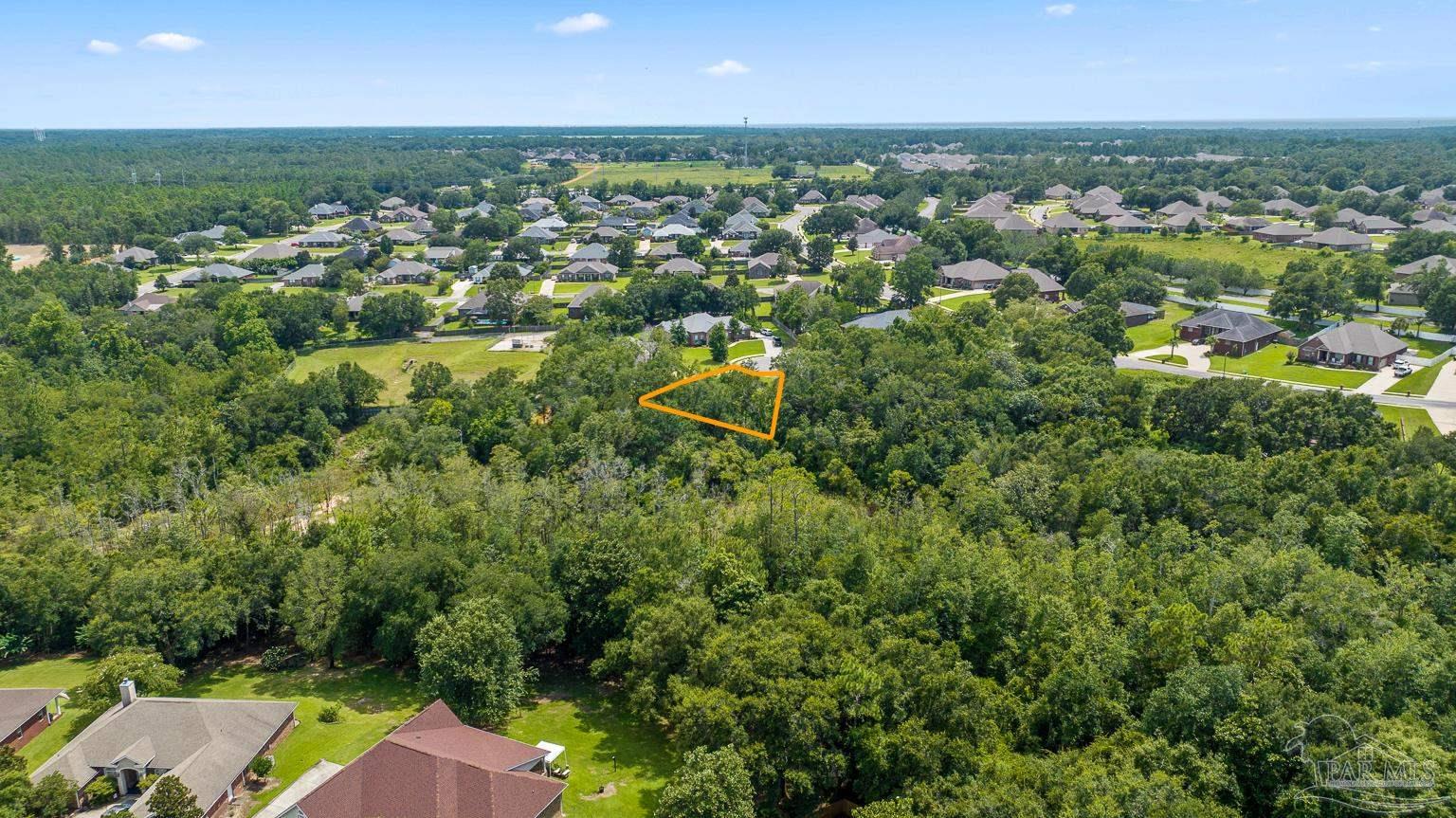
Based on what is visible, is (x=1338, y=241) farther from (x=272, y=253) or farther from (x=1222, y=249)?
(x=272, y=253)

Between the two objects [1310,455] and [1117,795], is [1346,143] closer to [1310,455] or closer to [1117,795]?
[1310,455]

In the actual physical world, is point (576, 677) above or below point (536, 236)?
below

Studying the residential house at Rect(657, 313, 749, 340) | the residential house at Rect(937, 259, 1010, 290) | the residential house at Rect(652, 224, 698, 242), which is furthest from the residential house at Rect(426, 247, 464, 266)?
the residential house at Rect(937, 259, 1010, 290)

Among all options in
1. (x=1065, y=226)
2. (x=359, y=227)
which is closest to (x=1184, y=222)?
(x=1065, y=226)

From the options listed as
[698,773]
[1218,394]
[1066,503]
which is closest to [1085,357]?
[1218,394]

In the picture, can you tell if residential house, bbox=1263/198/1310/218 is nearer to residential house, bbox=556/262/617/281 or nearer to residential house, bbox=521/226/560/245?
residential house, bbox=556/262/617/281

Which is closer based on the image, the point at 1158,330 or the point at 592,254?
the point at 1158,330
